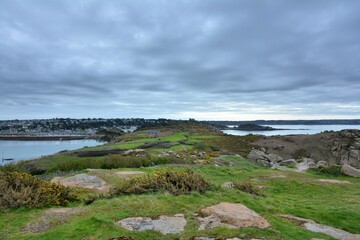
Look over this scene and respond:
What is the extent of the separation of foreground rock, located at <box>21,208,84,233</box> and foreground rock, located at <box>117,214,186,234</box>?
1.37m

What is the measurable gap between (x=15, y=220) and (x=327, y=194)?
9.79 m

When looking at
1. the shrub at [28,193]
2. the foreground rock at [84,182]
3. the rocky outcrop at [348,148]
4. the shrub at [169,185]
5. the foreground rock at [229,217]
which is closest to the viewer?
the foreground rock at [229,217]

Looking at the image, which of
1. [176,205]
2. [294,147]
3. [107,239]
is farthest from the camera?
[294,147]

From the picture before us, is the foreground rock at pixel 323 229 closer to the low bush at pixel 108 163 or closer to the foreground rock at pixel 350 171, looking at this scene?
the foreground rock at pixel 350 171

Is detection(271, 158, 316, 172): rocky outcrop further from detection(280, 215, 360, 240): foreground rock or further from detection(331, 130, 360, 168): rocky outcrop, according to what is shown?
detection(280, 215, 360, 240): foreground rock

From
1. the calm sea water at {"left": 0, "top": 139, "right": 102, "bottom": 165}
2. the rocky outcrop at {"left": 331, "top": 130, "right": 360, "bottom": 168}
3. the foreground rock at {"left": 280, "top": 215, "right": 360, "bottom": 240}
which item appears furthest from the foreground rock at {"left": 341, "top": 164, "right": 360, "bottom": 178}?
the calm sea water at {"left": 0, "top": 139, "right": 102, "bottom": 165}

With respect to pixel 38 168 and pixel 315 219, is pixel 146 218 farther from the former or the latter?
pixel 38 168

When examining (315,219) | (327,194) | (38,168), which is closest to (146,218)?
(315,219)

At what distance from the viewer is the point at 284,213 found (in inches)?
317

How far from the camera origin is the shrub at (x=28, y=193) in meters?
7.86

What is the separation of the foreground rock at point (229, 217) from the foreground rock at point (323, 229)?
2.95 ft

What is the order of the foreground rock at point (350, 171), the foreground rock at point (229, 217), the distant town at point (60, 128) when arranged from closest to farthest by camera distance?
the foreground rock at point (229, 217), the foreground rock at point (350, 171), the distant town at point (60, 128)

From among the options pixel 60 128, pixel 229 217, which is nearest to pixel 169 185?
pixel 229 217

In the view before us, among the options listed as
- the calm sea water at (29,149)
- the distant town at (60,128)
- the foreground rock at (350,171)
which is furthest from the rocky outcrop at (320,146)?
the distant town at (60,128)
